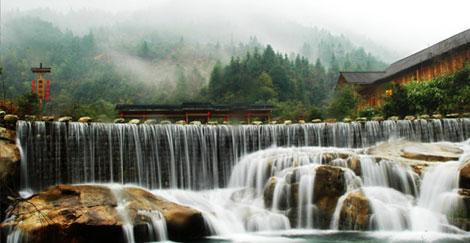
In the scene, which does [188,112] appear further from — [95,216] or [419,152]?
[95,216]

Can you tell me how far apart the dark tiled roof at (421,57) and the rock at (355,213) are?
19243mm

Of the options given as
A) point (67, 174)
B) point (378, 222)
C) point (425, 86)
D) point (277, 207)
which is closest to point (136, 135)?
point (67, 174)

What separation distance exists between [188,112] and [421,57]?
18310 millimetres

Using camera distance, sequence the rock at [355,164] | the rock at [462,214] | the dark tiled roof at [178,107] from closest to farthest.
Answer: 1. the rock at [462,214]
2. the rock at [355,164]
3. the dark tiled roof at [178,107]

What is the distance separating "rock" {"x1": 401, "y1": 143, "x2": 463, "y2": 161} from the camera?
1630cm

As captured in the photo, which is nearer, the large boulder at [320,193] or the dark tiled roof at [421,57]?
the large boulder at [320,193]

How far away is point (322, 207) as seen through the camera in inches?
574

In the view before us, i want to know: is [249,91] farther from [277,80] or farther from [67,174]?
[67,174]

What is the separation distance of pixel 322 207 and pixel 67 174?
341 inches

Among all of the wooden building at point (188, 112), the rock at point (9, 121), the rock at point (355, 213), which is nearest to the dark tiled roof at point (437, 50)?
the wooden building at point (188, 112)

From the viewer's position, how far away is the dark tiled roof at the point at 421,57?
100ft

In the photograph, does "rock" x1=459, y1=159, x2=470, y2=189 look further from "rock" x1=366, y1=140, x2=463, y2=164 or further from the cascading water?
"rock" x1=366, y1=140, x2=463, y2=164

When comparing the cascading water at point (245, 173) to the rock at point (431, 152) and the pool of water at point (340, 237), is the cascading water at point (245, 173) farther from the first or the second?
the rock at point (431, 152)

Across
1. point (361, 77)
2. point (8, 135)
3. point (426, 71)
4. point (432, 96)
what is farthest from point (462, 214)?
point (361, 77)
